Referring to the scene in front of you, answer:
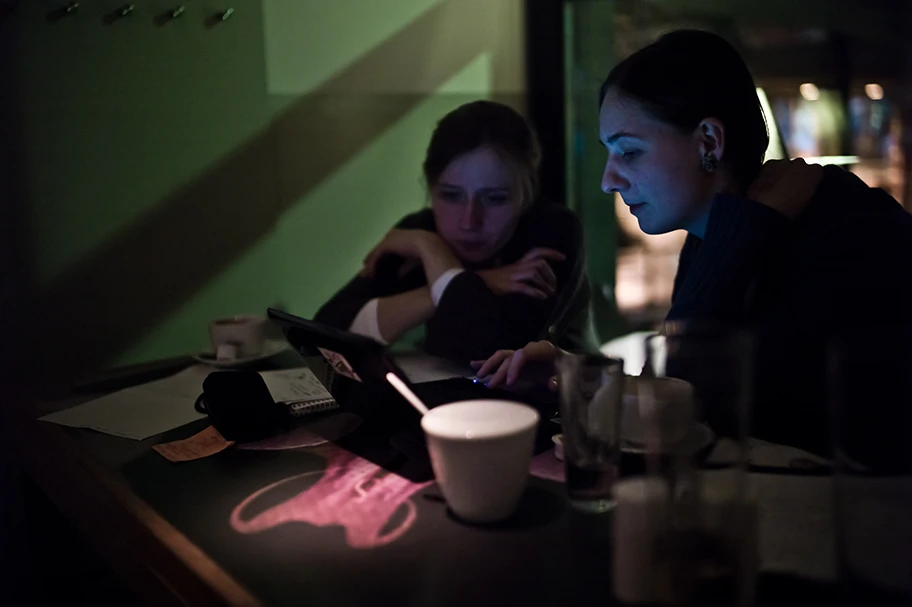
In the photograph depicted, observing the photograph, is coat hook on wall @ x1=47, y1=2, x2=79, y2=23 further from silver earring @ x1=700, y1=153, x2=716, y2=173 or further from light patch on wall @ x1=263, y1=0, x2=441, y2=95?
silver earring @ x1=700, y1=153, x2=716, y2=173

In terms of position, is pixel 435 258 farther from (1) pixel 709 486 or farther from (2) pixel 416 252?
(1) pixel 709 486

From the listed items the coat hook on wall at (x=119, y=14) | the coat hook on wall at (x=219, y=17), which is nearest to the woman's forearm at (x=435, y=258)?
the coat hook on wall at (x=219, y=17)

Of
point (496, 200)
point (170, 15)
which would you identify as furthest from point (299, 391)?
point (170, 15)

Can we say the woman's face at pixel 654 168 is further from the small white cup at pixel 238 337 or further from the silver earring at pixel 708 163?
the small white cup at pixel 238 337

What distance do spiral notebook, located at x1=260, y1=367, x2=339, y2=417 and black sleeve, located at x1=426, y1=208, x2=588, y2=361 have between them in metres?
0.32

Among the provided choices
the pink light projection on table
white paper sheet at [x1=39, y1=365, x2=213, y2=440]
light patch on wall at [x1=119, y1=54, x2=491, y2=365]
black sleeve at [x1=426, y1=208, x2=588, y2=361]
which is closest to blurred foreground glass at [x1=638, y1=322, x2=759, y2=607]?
the pink light projection on table

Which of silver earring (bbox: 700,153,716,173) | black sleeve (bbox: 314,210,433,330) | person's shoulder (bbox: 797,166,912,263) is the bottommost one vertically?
black sleeve (bbox: 314,210,433,330)

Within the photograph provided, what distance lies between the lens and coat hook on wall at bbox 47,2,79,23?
5.13 ft

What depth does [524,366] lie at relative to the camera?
1.13 meters

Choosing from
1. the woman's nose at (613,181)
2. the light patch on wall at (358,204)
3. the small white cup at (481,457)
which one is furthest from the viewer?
the light patch on wall at (358,204)

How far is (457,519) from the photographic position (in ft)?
2.42

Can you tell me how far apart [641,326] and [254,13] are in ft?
4.91

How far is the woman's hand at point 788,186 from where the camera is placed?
1086 millimetres

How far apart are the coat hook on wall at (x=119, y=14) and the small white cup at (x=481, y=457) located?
1.31m
